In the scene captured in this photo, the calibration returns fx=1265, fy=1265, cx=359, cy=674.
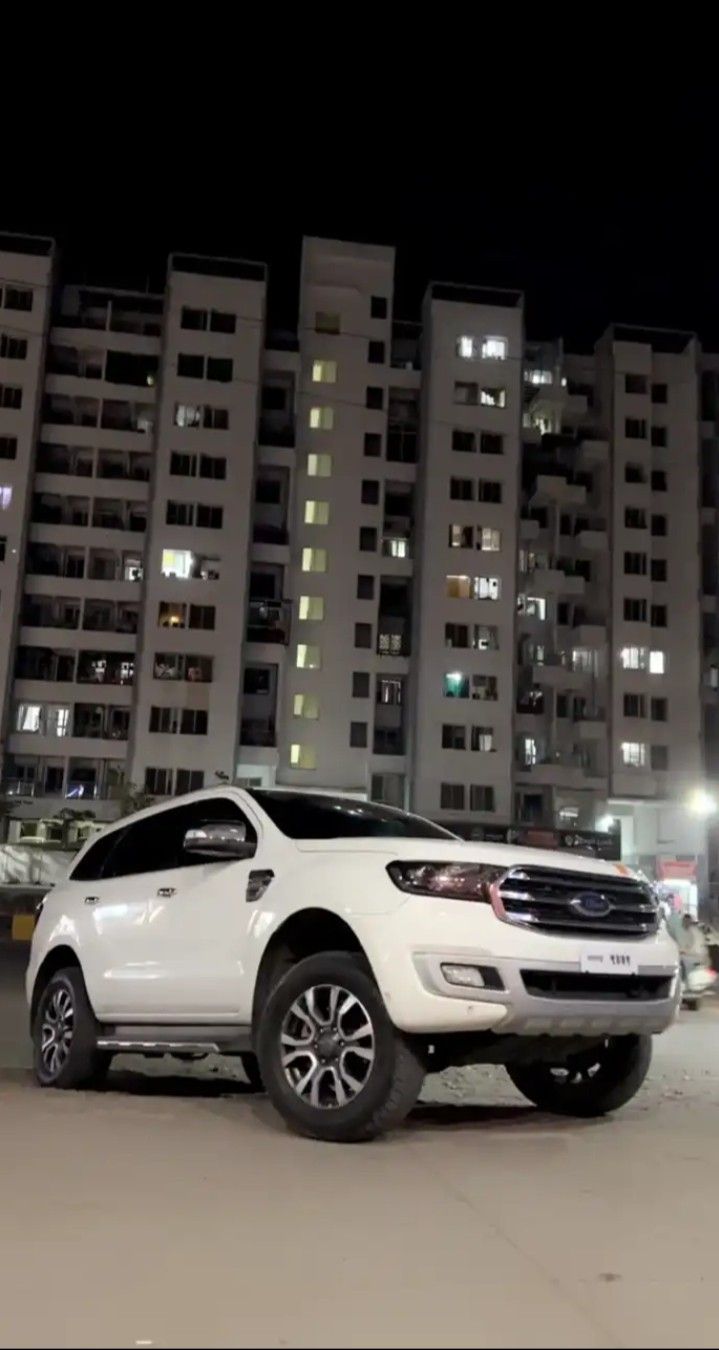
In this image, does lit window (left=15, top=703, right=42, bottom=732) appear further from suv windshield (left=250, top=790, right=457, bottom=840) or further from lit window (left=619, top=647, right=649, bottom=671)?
suv windshield (left=250, top=790, right=457, bottom=840)

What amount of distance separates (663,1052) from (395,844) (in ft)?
20.8

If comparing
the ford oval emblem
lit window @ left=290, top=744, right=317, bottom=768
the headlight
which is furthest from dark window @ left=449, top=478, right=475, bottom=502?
the headlight

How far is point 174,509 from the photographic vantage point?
2285 inches

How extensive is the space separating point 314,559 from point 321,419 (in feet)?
23.1

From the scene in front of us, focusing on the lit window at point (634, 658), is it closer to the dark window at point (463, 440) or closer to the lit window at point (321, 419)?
the dark window at point (463, 440)

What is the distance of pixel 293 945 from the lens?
6.54 m

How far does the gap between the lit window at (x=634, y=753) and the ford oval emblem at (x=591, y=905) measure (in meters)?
54.0

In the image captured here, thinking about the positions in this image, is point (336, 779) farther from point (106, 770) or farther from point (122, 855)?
point (122, 855)

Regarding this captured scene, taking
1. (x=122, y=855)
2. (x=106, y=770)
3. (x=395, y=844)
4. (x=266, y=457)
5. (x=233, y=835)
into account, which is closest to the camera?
(x=395, y=844)

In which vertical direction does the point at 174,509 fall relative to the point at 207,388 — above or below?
below

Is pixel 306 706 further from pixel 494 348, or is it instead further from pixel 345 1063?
pixel 345 1063

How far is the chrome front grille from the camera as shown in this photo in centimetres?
598

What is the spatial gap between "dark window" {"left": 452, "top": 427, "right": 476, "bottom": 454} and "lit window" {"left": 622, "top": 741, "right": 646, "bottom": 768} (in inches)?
624

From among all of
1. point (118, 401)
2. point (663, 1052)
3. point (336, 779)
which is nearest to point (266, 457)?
point (118, 401)
